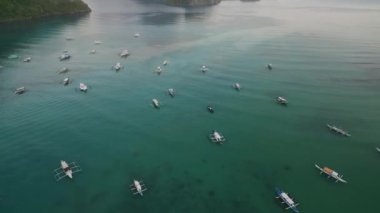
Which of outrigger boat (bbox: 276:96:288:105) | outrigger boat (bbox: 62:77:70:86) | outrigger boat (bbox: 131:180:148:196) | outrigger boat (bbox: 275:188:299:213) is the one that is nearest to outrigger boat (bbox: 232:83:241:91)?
outrigger boat (bbox: 276:96:288:105)

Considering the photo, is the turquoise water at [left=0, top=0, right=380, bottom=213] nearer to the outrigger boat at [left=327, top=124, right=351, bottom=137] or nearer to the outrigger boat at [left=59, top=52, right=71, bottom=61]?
the outrigger boat at [left=327, top=124, right=351, bottom=137]

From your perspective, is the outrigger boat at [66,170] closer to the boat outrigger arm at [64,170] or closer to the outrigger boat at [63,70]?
the boat outrigger arm at [64,170]

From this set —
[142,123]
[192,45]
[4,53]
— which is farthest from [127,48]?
[142,123]

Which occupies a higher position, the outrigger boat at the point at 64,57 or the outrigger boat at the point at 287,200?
the outrigger boat at the point at 64,57

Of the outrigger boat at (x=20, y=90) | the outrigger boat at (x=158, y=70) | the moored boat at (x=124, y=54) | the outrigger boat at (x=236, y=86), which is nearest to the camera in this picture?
the outrigger boat at (x=20, y=90)

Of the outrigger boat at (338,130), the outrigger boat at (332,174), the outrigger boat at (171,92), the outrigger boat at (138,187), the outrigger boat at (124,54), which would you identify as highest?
the outrigger boat at (124,54)

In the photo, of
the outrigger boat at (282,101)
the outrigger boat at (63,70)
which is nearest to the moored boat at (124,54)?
the outrigger boat at (63,70)

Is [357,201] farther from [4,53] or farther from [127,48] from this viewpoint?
[4,53]
